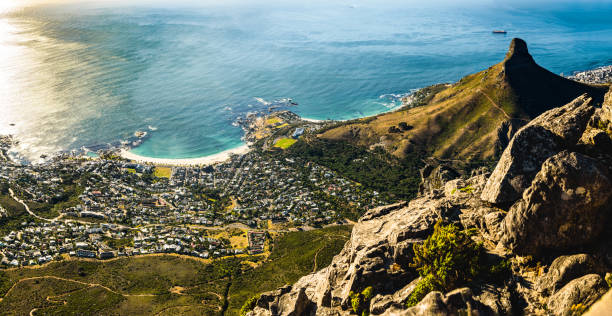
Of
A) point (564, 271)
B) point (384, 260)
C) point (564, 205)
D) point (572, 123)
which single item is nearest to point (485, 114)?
point (572, 123)

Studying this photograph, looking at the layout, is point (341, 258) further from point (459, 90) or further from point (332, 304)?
point (459, 90)

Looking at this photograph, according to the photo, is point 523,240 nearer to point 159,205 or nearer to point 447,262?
point 447,262

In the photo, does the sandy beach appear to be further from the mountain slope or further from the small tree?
the small tree

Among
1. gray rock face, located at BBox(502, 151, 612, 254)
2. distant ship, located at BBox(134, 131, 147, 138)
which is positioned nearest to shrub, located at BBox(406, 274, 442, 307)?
gray rock face, located at BBox(502, 151, 612, 254)

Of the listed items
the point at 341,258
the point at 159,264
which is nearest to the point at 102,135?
the point at 159,264

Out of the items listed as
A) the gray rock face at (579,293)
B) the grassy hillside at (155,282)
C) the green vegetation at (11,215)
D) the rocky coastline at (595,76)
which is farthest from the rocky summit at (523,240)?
the rocky coastline at (595,76)
